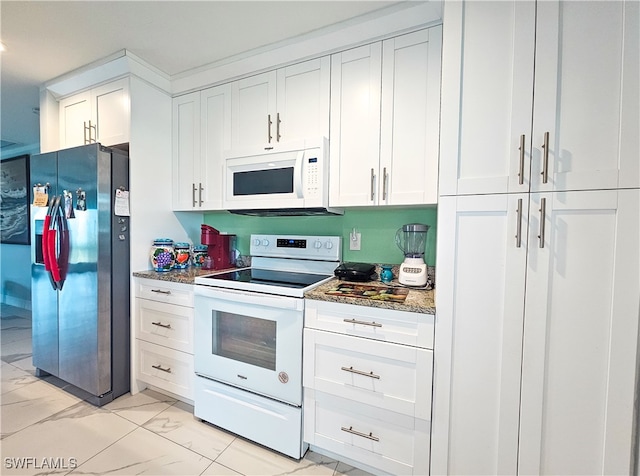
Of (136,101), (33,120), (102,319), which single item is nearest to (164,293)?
(102,319)

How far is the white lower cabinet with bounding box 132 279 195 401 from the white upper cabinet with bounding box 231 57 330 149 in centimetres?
117

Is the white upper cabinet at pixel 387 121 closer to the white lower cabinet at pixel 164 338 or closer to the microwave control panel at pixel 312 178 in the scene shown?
the microwave control panel at pixel 312 178

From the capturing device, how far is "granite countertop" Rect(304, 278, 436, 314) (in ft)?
4.02

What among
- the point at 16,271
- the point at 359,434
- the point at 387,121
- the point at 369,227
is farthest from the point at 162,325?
the point at 16,271

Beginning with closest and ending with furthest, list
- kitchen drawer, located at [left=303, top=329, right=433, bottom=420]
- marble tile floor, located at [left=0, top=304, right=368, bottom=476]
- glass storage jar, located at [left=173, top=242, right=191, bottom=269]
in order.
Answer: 1. kitchen drawer, located at [left=303, top=329, right=433, bottom=420]
2. marble tile floor, located at [left=0, top=304, right=368, bottom=476]
3. glass storage jar, located at [left=173, top=242, right=191, bottom=269]

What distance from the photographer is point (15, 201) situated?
3750 millimetres

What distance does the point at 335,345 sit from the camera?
1.35m

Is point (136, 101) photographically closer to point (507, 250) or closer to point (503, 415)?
point (507, 250)

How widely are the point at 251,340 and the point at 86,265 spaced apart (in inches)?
50.5

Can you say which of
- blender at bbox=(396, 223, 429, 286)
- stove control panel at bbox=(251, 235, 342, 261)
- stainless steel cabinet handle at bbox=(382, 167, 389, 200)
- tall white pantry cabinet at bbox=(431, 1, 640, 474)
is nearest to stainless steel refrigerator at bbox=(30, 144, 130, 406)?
stove control panel at bbox=(251, 235, 342, 261)

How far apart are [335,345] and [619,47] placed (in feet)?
5.30

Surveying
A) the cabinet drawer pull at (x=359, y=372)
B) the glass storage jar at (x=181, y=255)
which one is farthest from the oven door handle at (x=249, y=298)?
the glass storage jar at (x=181, y=255)

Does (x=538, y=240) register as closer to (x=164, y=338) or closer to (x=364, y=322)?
(x=364, y=322)

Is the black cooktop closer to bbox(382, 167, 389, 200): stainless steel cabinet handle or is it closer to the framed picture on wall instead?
bbox(382, 167, 389, 200): stainless steel cabinet handle
